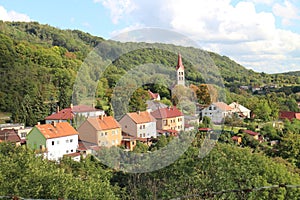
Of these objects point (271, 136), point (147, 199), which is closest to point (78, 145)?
point (147, 199)

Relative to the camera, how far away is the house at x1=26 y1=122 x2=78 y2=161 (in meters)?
12.3

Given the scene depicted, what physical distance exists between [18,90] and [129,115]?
17.0 metres

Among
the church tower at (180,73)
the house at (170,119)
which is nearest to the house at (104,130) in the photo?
the house at (170,119)

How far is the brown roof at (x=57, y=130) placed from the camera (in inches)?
493

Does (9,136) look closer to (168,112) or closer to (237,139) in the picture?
(168,112)

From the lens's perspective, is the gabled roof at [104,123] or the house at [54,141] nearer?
the gabled roof at [104,123]

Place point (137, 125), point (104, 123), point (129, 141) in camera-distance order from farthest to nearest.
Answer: point (137, 125) < point (129, 141) < point (104, 123)

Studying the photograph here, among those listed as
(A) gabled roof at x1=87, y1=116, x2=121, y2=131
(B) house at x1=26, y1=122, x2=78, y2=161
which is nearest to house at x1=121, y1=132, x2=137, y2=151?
(A) gabled roof at x1=87, y1=116, x2=121, y2=131

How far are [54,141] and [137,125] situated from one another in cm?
539

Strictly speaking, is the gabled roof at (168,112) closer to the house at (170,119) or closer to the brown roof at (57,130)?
the house at (170,119)

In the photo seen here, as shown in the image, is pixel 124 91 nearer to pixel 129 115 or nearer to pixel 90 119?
pixel 129 115

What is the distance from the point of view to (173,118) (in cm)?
795

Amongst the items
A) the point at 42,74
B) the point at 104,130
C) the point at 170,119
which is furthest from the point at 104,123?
the point at 42,74

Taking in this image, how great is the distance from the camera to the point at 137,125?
8.00m
